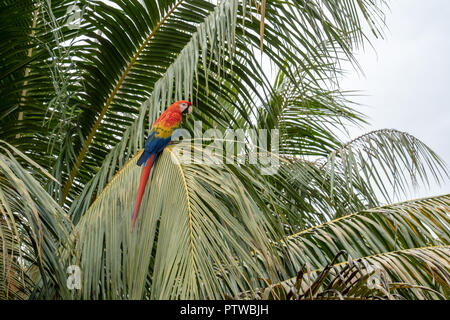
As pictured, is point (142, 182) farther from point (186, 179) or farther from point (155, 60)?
point (155, 60)

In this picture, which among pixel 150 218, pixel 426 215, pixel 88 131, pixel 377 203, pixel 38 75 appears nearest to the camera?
pixel 150 218

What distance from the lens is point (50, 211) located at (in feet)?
4.50

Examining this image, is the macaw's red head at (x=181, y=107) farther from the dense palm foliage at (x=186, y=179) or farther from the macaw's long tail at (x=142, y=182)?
the macaw's long tail at (x=142, y=182)

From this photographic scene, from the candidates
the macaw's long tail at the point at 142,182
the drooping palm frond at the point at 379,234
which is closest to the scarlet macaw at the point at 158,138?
the macaw's long tail at the point at 142,182

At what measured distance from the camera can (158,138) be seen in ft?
6.54

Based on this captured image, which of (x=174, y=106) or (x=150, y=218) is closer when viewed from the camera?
(x=150, y=218)

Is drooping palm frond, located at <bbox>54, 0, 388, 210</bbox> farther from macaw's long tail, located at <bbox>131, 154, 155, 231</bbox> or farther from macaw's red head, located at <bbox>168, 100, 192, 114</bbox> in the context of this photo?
macaw's long tail, located at <bbox>131, 154, 155, 231</bbox>

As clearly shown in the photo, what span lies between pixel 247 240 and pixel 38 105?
1.64m

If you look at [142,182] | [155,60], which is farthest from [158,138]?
[155,60]

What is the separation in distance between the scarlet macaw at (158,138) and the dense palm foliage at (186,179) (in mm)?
45

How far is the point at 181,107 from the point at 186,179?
2.78ft

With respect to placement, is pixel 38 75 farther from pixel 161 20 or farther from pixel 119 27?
pixel 161 20

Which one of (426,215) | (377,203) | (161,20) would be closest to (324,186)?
(377,203)

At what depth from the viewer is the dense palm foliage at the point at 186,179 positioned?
55.4 inches
